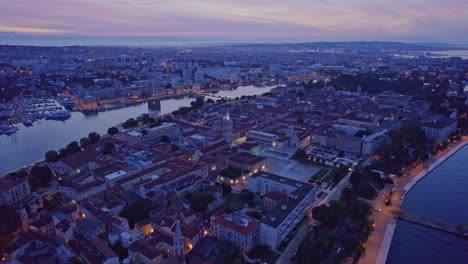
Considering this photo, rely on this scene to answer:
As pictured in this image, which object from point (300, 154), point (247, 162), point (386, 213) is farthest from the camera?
point (300, 154)

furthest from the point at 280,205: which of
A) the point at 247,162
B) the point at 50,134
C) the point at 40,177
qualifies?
the point at 50,134

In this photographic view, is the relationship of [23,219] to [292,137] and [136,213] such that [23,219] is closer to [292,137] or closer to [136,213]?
[136,213]

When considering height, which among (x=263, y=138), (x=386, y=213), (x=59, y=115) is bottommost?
(x=386, y=213)

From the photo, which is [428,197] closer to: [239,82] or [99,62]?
[239,82]

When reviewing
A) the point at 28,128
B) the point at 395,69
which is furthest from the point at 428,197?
the point at 395,69

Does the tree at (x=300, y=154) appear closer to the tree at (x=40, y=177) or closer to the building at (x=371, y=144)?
the building at (x=371, y=144)

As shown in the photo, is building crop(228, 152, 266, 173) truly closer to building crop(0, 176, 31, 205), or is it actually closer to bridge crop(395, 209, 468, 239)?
bridge crop(395, 209, 468, 239)

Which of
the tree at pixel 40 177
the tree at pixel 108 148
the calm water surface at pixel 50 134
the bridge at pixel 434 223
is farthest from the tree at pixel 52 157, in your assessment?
the bridge at pixel 434 223
